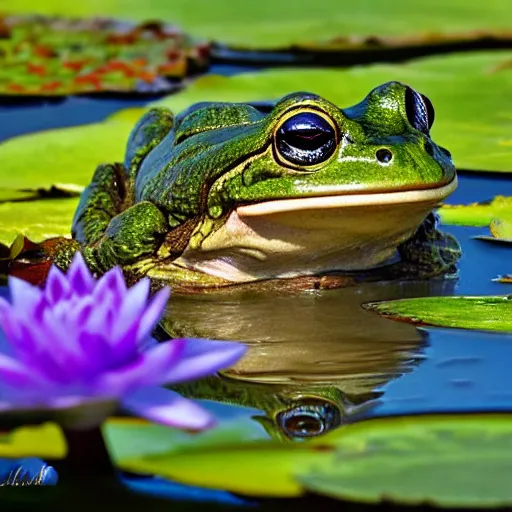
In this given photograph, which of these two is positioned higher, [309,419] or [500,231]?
[500,231]

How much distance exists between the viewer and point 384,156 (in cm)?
365

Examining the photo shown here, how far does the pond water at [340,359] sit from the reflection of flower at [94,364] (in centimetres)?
30

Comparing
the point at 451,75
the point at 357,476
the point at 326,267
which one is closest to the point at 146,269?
the point at 326,267

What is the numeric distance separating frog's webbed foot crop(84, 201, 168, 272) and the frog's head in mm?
77

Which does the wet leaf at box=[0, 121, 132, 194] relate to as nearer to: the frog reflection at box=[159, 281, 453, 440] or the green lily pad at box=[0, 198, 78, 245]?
the green lily pad at box=[0, 198, 78, 245]

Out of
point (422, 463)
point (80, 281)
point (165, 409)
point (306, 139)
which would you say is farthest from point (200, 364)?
point (306, 139)

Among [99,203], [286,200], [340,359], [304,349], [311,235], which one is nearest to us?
[340,359]

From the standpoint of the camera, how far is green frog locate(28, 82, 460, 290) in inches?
145

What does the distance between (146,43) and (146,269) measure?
3.45 m

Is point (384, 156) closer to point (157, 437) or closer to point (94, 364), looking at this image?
point (157, 437)

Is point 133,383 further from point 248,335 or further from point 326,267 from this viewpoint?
point 326,267

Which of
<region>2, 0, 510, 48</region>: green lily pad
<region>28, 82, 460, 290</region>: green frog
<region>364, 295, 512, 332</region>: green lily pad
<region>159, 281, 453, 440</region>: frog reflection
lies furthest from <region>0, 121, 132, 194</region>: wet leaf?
<region>2, 0, 510, 48</region>: green lily pad

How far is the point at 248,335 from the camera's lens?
3.47 meters

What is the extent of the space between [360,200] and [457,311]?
500 millimetres
